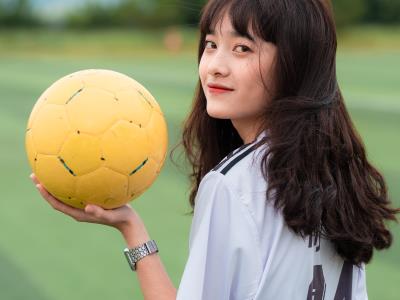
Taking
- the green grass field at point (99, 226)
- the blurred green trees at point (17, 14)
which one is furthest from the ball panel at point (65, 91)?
the blurred green trees at point (17, 14)

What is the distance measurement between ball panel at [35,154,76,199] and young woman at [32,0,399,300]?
72 mm

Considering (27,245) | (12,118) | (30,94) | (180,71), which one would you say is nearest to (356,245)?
(27,245)

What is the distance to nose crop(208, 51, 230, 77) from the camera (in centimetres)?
204

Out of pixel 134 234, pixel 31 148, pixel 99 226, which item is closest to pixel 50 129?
pixel 31 148

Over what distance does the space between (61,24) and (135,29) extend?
338 cm

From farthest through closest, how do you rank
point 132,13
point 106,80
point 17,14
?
point 132,13 < point 17,14 < point 106,80

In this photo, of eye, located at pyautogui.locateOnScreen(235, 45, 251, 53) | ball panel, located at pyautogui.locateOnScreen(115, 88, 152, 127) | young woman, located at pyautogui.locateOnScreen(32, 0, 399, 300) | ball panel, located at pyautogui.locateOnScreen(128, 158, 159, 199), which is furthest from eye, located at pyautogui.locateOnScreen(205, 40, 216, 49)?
ball panel, located at pyautogui.locateOnScreen(128, 158, 159, 199)

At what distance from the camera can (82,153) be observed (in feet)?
7.01

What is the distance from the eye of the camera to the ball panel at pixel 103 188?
2.15 m

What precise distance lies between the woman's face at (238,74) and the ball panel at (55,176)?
442 mm

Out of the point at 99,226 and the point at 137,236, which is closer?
the point at 137,236

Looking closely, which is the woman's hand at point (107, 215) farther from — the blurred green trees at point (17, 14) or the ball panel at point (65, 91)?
the blurred green trees at point (17, 14)

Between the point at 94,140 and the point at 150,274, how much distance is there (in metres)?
0.40

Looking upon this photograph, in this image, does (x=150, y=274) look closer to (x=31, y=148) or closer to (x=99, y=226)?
(x=31, y=148)
